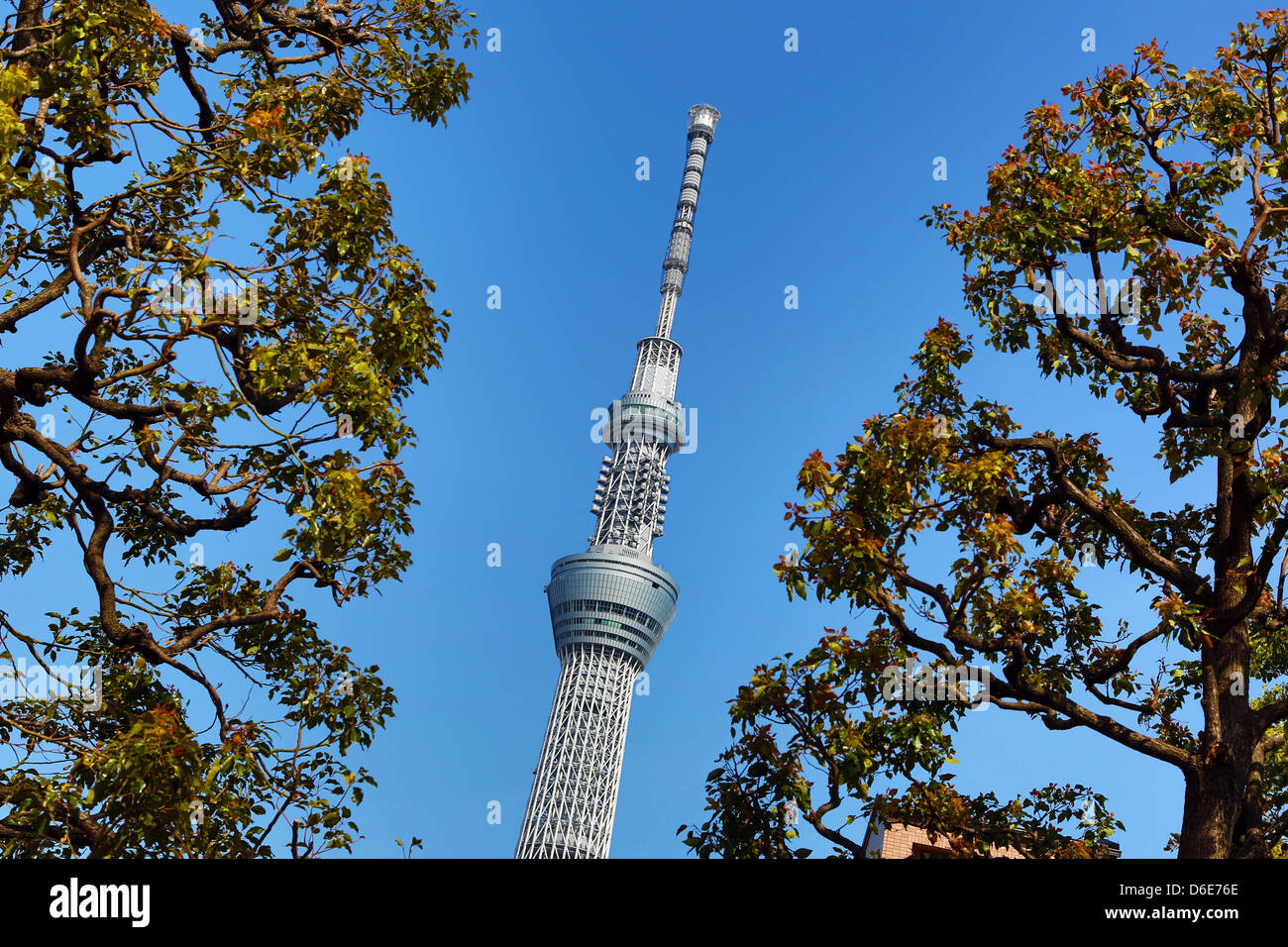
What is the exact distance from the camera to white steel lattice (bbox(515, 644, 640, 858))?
10412 cm

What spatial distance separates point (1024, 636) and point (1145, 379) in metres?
3.51

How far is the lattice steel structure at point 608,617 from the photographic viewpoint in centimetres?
10606

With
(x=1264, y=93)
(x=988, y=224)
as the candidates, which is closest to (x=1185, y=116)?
(x=1264, y=93)

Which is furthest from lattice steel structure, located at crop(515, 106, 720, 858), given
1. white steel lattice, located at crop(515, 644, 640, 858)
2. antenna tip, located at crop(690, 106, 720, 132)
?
→ antenna tip, located at crop(690, 106, 720, 132)

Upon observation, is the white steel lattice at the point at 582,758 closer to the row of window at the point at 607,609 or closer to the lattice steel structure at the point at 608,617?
the lattice steel structure at the point at 608,617

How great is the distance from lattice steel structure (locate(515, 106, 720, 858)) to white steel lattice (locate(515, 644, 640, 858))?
10 centimetres

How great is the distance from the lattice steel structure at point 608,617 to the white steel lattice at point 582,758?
0.10 m

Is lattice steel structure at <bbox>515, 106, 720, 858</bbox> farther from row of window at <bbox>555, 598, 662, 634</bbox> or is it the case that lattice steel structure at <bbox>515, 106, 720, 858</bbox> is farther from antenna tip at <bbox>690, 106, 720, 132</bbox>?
antenna tip at <bbox>690, 106, 720, 132</bbox>

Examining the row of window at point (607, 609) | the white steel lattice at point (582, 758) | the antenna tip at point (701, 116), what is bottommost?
the white steel lattice at point (582, 758)

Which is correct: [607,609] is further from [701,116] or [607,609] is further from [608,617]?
[701,116]

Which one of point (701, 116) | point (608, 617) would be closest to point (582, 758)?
point (608, 617)

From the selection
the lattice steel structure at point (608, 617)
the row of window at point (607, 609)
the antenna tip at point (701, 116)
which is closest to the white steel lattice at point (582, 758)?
the lattice steel structure at point (608, 617)

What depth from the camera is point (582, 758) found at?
10838 cm

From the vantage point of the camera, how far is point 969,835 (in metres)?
11.1
